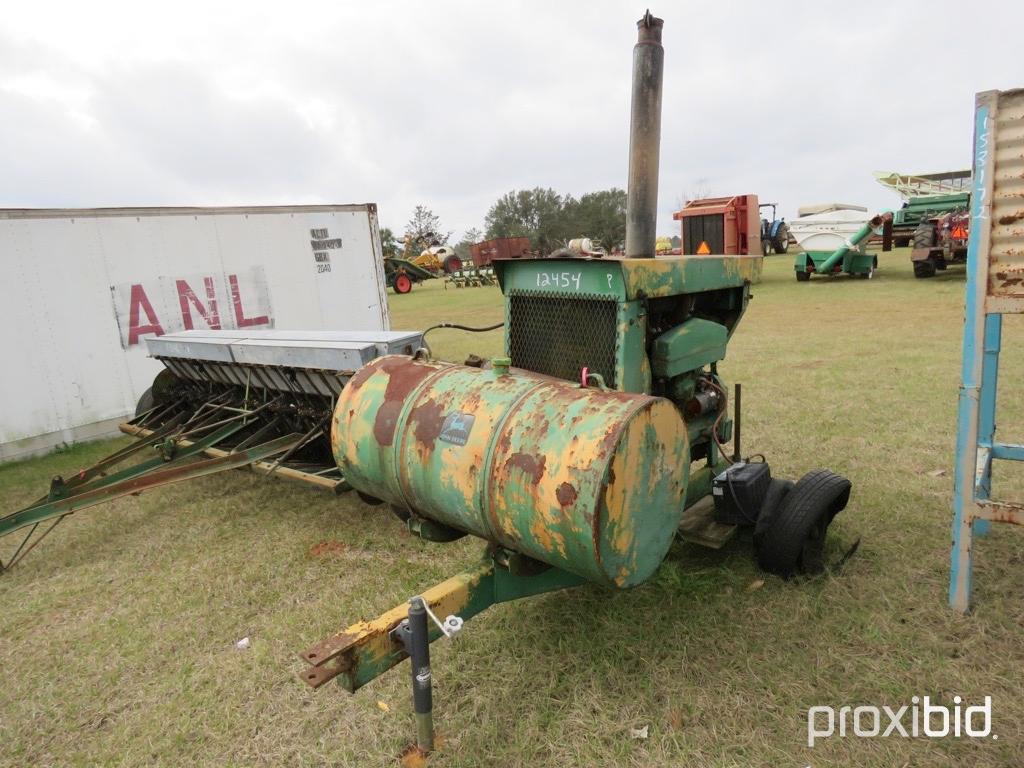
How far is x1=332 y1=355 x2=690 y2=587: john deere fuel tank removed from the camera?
189 cm

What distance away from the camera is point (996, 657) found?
239cm

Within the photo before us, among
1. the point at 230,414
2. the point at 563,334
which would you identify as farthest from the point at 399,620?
the point at 230,414

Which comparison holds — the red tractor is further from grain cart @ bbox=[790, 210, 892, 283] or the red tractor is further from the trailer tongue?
the trailer tongue

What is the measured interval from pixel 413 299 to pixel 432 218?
35.4 m

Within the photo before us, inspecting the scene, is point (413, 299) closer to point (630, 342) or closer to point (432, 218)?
point (630, 342)

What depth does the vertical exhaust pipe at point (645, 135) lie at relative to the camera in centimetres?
272

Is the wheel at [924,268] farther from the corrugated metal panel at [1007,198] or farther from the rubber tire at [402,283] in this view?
the rubber tire at [402,283]

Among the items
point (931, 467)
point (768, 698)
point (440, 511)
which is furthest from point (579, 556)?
point (931, 467)

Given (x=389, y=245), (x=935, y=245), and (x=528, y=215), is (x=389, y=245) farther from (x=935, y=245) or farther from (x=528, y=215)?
(x=935, y=245)

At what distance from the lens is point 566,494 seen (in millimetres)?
1884

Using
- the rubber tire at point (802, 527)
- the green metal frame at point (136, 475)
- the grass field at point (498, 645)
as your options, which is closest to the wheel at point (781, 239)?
the grass field at point (498, 645)

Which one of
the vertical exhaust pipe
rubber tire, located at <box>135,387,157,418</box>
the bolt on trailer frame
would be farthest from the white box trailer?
the bolt on trailer frame

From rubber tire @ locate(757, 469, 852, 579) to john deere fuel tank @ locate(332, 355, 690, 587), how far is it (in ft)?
3.06

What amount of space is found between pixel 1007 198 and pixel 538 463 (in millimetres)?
2118
